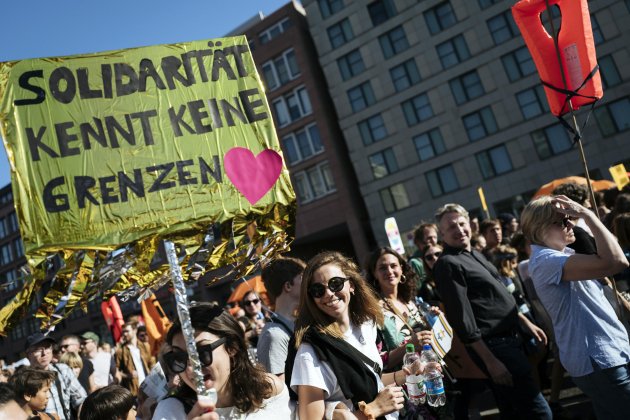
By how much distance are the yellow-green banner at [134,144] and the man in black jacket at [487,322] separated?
1888 mm

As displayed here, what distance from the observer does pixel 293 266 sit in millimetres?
3766

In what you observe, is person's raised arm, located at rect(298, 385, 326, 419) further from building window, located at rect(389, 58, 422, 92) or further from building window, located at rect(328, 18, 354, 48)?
building window, located at rect(328, 18, 354, 48)

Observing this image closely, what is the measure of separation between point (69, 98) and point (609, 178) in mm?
27276

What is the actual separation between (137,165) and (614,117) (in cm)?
2887

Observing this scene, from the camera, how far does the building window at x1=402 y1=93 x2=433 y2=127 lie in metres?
29.8

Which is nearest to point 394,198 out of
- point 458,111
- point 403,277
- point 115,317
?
point 458,111

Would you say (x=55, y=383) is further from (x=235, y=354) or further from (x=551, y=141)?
(x=551, y=141)

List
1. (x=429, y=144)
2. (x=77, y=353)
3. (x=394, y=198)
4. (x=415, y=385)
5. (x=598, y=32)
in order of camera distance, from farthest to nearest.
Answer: (x=394, y=198), (x=429, y=144), (x=598, y=32), (x=77, y=353), (x=415, y=385)

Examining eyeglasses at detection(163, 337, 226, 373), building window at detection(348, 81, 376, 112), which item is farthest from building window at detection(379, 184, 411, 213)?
eyeglasses at detection(163, 337, 226, 373)

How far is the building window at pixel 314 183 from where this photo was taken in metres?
32.5

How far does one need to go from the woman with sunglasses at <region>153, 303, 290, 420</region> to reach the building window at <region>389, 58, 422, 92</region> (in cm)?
2952

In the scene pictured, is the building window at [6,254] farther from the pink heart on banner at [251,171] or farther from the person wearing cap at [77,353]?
the pink heart on banner at [251,171]

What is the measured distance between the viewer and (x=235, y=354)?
2.25m

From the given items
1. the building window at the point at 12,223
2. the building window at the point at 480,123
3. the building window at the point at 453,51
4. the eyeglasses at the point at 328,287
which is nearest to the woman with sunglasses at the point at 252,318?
the eyeglasses at the point at 328,287
